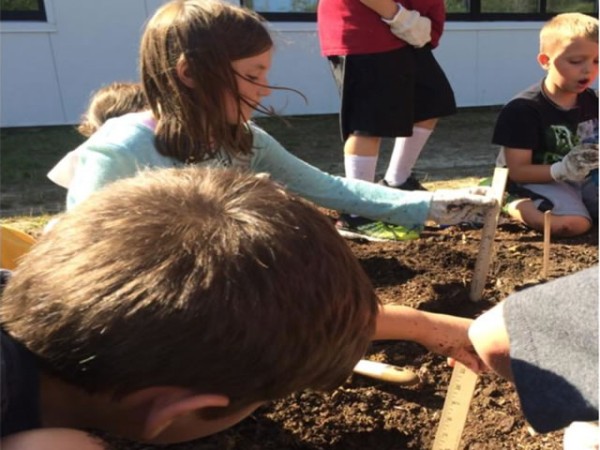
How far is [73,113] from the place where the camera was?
6.52m

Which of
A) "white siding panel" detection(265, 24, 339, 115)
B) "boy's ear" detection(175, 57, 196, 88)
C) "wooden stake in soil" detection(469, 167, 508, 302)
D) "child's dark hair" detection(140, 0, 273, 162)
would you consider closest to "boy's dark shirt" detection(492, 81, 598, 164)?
"wooden stake in soil" detection(469, 167, 508, 302)

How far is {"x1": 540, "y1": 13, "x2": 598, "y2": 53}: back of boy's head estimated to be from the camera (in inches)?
121

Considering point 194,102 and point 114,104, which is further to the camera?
point 114,104

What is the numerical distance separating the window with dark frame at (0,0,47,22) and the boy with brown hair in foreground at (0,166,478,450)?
5955 millimetres

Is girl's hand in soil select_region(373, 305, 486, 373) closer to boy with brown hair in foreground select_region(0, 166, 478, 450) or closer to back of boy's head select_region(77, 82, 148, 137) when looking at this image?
boy with brown hair in foreground select_region(0, 166, 478, 450)

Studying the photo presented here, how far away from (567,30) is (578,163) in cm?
64

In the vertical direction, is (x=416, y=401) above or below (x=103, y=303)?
below

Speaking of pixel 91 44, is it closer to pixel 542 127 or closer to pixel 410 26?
pixel 410 26

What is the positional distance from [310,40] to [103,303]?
21.3 ft

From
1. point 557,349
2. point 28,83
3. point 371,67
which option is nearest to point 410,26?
point 371,67

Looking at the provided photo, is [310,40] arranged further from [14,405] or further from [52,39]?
[14,405]

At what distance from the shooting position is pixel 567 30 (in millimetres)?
3115

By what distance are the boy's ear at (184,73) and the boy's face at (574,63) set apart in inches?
77.2

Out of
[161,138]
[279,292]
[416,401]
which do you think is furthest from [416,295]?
[279,292]
